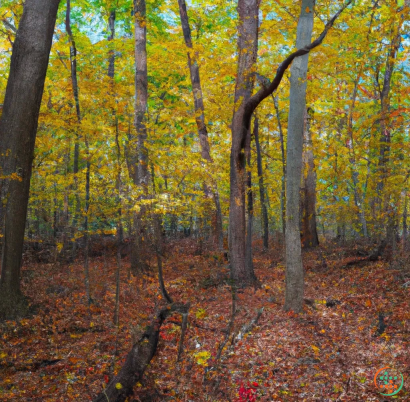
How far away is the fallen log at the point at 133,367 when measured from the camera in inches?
151

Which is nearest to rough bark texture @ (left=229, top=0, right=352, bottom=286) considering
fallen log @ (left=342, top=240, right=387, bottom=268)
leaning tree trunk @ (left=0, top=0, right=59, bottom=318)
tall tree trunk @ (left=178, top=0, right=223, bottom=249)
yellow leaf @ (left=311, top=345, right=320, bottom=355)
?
tall tree trunk @ (left=178, top=0, right=223, bottom=249)

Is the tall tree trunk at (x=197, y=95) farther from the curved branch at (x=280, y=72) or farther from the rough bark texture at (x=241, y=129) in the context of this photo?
the curved branch at (x=280, y=72)

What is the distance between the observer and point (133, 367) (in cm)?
416

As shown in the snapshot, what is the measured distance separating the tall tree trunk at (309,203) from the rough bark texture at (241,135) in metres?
6.03

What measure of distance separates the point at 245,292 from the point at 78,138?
618 cm

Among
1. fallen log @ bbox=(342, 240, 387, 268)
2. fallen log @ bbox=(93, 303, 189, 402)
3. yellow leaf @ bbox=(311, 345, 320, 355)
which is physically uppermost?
fallen log @ bbox=(342, 240, 387, 268)

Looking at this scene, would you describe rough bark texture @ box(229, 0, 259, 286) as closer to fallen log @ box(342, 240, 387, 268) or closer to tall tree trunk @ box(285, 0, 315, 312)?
tall tree trunk @ box(285, 0, 315, 312)

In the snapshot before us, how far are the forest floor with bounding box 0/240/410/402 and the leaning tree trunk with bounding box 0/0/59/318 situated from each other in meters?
0.87

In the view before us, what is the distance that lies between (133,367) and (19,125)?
14.8ft

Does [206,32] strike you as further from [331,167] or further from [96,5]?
[331,167]

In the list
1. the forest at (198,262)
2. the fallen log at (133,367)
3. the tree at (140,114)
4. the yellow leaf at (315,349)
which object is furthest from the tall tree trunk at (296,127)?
the tree at (140,114)

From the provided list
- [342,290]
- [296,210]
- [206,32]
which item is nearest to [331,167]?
[206,32]

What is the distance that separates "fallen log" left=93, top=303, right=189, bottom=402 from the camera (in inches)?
151

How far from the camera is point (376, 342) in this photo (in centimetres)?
515
